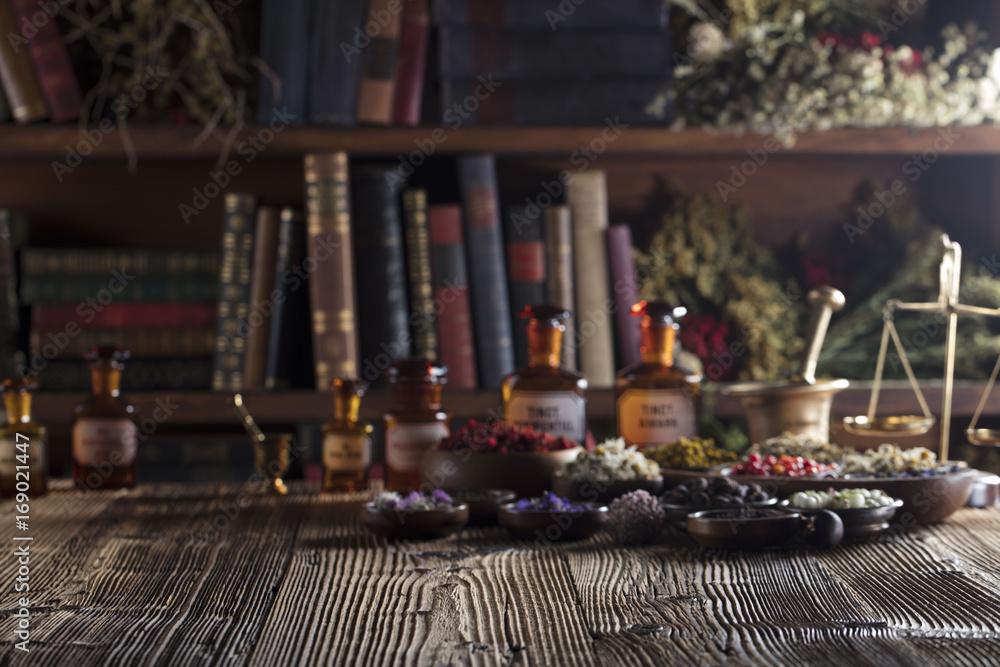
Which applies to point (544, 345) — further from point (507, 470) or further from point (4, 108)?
point (4, 108)

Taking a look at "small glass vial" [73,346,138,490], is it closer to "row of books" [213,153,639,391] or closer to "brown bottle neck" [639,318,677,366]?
"row of books" [213,153,639,391]

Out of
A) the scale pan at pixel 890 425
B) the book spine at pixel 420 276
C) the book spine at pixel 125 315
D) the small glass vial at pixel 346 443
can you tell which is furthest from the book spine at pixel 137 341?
the scale pan at pixel 890 425

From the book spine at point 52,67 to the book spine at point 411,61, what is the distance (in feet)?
2.01

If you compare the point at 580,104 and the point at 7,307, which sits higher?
the point at 580,104

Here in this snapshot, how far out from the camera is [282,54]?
192cm

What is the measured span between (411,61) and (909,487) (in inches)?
49.6

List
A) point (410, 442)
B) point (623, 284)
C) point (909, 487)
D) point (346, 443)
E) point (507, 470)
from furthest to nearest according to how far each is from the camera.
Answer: point (623, 284), point (346, 443), point (410, 442), point (507, 470), point (909, 487)

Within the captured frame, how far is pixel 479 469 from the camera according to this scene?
1.20m

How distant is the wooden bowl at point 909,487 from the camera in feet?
3.51

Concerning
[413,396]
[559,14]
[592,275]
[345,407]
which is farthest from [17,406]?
[559,14]

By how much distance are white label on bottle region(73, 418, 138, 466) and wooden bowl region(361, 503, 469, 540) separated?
56cm

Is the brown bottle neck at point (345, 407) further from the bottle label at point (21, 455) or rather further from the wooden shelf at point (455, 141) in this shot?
the wooden shelf at point (455, 141)

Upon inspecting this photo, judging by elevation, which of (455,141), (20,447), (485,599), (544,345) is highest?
(455,141)

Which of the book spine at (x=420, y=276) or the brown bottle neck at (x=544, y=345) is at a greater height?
the book spine at (x=420, y=276)
